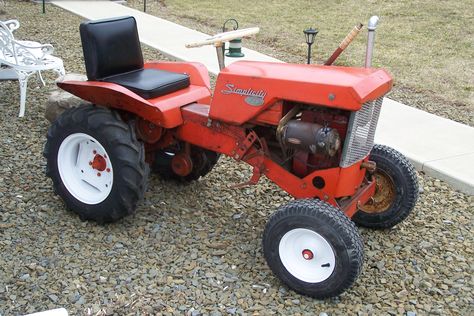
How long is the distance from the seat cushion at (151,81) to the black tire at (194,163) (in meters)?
0.49

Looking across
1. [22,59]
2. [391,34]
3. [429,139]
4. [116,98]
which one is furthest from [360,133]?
[391,34]

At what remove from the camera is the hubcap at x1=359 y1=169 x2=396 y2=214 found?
3.59m

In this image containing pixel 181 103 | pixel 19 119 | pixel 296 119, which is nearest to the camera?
pixel 296 119

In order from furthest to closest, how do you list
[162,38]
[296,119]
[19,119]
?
[162,38] < [19,119] < [296,119]

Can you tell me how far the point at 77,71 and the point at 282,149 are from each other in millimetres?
4257

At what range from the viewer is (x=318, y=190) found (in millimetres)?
3166

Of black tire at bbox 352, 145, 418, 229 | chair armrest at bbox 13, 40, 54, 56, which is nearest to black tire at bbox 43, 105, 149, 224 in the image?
black tire at bbox 352, 145, 418, 229

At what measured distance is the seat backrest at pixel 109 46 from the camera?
3570 mm

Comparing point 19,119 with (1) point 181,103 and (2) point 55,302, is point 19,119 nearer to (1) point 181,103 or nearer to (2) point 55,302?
(1) point 181,103

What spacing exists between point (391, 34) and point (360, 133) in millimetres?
7198

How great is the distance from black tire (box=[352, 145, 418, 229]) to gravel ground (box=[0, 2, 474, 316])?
12 cm

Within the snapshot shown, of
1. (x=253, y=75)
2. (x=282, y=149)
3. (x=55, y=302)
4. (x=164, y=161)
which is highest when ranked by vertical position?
(x=253, y=75)

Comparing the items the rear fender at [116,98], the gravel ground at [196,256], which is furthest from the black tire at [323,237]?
the rear fender at [116,98]

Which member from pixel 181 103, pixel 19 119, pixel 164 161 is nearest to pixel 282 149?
pixel 181 103
